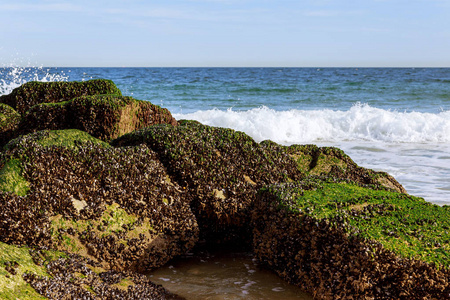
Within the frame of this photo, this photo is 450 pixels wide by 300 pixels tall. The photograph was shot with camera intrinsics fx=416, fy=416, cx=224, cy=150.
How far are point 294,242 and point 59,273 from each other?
1648 mm

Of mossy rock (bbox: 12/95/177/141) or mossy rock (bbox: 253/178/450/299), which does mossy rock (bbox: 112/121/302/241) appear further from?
mossy rock (bbox: 12/95/177/141)

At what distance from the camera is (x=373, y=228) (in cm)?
290

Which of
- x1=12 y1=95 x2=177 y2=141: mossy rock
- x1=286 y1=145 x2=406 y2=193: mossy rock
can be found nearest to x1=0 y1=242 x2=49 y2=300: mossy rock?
x1=12 y1=95 x2=177 y2=141: mossy rock

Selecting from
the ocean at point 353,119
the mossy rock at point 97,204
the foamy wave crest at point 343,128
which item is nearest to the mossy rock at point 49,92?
the mossy rock at point 97,204

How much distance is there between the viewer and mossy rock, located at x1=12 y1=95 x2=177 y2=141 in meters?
4.76

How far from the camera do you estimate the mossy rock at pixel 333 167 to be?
4.57 m

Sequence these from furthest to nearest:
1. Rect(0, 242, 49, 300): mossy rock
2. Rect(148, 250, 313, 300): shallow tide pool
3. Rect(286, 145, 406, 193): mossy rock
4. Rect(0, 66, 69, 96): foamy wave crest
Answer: Rect(0, 66, 69, 96): foamy wave crest → Rect(286, 145, 406, 193): mossy rock → Rect(148, 250, 313, 300): shallow tide pool → Rect(0, 242, 49, 300): mossy rock

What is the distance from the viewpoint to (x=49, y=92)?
19.1 ft

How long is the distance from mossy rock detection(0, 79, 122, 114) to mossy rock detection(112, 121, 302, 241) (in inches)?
73.4

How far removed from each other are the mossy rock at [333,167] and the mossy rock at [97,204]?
1.59 m

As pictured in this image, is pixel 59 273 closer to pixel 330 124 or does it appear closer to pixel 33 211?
pixel 33 211

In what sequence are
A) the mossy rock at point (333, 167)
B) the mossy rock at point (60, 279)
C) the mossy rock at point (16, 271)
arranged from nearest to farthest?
1. the mossy rock at point (16, 271)
2. the mossy rock at point (60, 279)
3. the mossy rock at point (333, 167)

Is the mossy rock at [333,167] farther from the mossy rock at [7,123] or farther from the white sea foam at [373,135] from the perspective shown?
the mossy rock at [7,123]

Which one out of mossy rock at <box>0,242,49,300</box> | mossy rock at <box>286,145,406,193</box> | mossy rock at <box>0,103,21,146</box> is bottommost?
mossy rock at <box>0,242,49,300</box>
